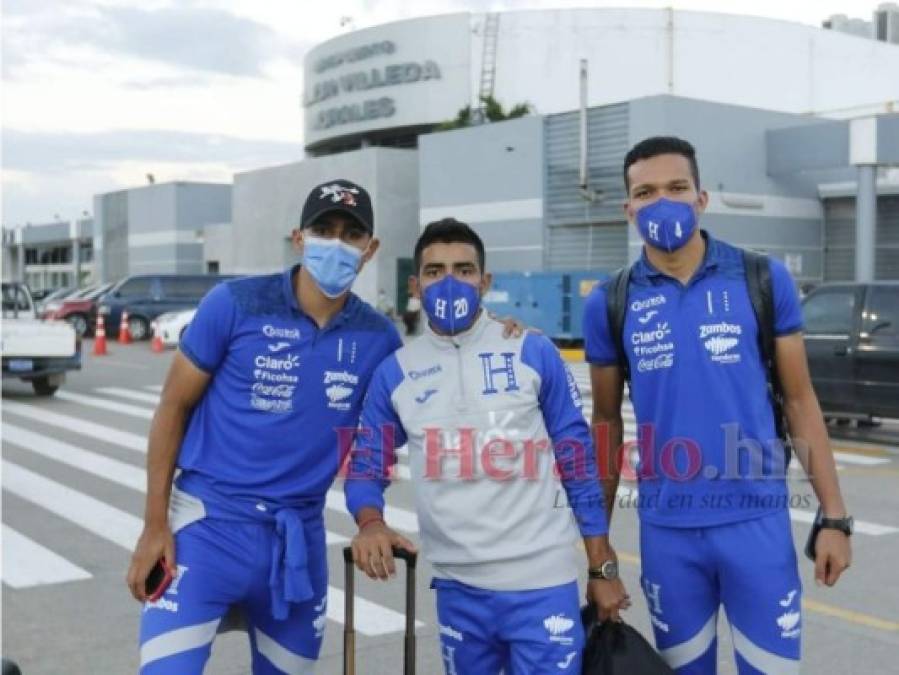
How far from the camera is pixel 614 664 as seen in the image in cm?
299

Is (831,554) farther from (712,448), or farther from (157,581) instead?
(157,581)

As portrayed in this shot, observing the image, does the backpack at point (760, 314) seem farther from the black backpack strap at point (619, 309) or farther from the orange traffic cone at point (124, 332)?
the orange traffic cone at point (124, 332)

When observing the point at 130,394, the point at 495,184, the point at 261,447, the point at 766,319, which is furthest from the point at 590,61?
the point at 261,447

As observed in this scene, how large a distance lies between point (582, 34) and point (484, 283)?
43.0 meters

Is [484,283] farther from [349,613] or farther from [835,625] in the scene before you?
[835,625]

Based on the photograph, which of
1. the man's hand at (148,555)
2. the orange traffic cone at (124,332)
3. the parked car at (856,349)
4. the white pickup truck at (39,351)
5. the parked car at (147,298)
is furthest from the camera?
the parked car at (147,298)

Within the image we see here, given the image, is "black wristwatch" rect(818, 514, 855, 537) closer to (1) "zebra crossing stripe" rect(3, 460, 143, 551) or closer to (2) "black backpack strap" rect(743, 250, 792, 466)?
(2) "black backpack strap" rect(743, 250, 792, 466)

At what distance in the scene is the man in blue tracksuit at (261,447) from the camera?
3188 millimetres

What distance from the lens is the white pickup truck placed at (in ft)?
52.7

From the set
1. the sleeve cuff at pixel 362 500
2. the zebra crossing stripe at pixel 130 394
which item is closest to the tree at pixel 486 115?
the zebra crossing stripe at pixel 130 394

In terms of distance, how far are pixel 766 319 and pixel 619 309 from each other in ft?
1.44

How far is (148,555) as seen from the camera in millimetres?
3123

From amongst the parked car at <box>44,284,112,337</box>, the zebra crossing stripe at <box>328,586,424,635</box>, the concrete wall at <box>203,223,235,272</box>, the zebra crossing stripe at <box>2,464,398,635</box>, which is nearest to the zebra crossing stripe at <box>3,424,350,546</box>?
the zebra crossing stripe at <box>2,464,398,635</box>

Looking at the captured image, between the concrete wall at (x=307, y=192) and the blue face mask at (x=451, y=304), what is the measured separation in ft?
104
